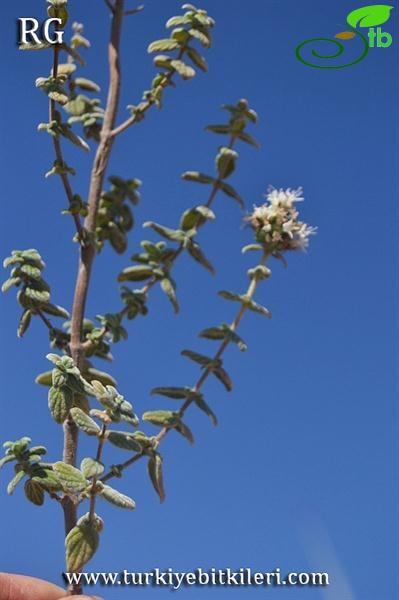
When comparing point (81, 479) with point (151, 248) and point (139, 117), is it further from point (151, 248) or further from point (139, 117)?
point (139, 117)

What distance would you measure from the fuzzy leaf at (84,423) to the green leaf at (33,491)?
15 cm

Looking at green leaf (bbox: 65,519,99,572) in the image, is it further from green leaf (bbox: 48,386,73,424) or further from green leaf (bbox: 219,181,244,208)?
green leaf (bbox: 219,181,244,208)

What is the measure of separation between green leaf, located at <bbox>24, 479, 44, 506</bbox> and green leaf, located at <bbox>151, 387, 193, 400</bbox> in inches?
10.3

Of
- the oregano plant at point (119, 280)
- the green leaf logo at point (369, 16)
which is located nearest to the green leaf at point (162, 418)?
the oregano plant at point (119, 280)

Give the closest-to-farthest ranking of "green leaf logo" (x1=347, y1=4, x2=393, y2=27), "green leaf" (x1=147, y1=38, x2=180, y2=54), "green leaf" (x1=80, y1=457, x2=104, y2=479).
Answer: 1. "green leaf" (x1=80, y1=457, x2=104, y2=479)
2. "green leaf" (x1=147, y1=38, x2=180, y2=54)
3. "green leaf logo" (x1=347, y1=4, x2=393, y2=27)

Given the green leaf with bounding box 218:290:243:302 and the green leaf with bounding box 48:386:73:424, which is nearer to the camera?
the green leaf with bounding box 48:386:73:424

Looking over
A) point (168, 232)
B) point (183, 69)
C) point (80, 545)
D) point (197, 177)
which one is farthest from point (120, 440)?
point (183, 69)

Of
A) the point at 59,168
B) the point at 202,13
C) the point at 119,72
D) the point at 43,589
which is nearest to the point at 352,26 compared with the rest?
the point at 202,13

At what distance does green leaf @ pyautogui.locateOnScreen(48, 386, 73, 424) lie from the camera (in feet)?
4.53

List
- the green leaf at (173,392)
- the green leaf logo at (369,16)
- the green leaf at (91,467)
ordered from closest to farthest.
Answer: the green leaf at (91,467)
the green leaf at (173,392)
the green leaf logo at (369,16)

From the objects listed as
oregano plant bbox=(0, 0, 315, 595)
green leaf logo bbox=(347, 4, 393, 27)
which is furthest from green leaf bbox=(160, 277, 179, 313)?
green leaf logo bbox=(347, 4, 393, 27)

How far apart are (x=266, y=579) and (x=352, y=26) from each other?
4.48 feet

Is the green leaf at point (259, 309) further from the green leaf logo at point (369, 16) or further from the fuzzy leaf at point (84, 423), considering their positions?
the green leaf logo at point (369, 16)

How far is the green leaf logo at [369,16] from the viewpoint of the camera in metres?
2.23
